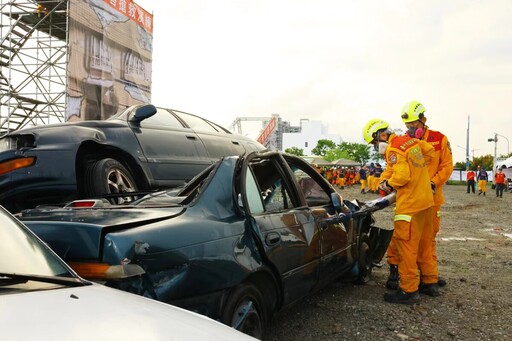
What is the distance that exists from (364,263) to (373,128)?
1.48 metres

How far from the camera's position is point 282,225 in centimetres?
332

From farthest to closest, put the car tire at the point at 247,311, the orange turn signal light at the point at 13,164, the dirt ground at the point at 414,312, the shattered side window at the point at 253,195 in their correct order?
the orange turn signal light at the point at 13,164 < the dirt ground at the point at 414,312 < the shattered side window at the point at 253,195 < the car tire at the point at 247,311

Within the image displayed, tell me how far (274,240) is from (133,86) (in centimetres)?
2087

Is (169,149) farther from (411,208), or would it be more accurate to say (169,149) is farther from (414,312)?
(414,312)

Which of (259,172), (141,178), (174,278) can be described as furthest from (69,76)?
(174,278)

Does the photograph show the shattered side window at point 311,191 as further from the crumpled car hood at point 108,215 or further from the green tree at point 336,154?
the green tree at point 336,154

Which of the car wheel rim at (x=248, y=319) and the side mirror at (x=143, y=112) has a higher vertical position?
the side mirror at (x=143, y=112)

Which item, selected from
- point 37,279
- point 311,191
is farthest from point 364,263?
point 37,279

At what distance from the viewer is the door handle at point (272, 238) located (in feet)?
10.1

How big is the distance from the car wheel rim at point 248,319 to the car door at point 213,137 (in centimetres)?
308

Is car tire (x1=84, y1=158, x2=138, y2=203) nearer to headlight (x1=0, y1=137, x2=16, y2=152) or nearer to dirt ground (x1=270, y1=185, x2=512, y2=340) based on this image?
headlight (x1=0, y1=137, x2=16, y2=152)

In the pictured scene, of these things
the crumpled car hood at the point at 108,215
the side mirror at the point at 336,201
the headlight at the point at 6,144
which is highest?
the headlight at the point at 6,144

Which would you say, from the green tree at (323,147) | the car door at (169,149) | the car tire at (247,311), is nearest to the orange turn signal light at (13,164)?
the car door at (169,149)

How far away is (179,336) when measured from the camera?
148 centimetres
